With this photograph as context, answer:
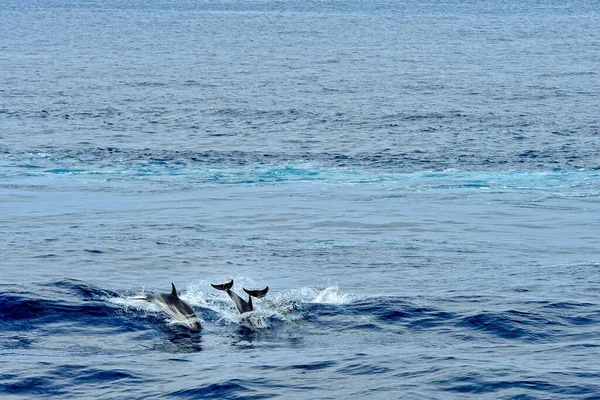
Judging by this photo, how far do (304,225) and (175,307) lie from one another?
42.2ft

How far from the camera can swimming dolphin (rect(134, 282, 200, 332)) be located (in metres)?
24.7

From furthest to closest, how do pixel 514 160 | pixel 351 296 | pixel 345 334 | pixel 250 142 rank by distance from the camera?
1. pixel 250 142
2. pixel 514 160
3. pixel 351 296
4. pixel 345 334

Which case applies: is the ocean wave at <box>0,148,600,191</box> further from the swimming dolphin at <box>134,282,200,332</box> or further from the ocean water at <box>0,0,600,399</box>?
the swimming dolphin at <box>134,282,200,332</box>

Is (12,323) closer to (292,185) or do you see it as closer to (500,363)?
(500,363)

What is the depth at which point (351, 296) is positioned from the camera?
27.3 m

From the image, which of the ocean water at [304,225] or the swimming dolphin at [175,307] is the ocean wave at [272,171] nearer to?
the ocean water at [304,225]

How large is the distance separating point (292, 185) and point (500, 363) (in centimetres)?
2348

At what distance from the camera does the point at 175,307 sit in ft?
81.9

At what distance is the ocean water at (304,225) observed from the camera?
71.8 feet

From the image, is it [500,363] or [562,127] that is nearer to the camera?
[500,363]

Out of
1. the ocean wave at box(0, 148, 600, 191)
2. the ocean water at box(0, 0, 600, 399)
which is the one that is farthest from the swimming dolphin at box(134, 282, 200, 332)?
the ocean wave at box(0, 148, 600, 191)

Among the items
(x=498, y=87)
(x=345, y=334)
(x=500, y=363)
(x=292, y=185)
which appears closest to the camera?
(x=500, y=363)

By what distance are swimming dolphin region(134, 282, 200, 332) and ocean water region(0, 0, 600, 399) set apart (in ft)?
0.86

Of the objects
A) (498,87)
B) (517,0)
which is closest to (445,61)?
(498,87)
